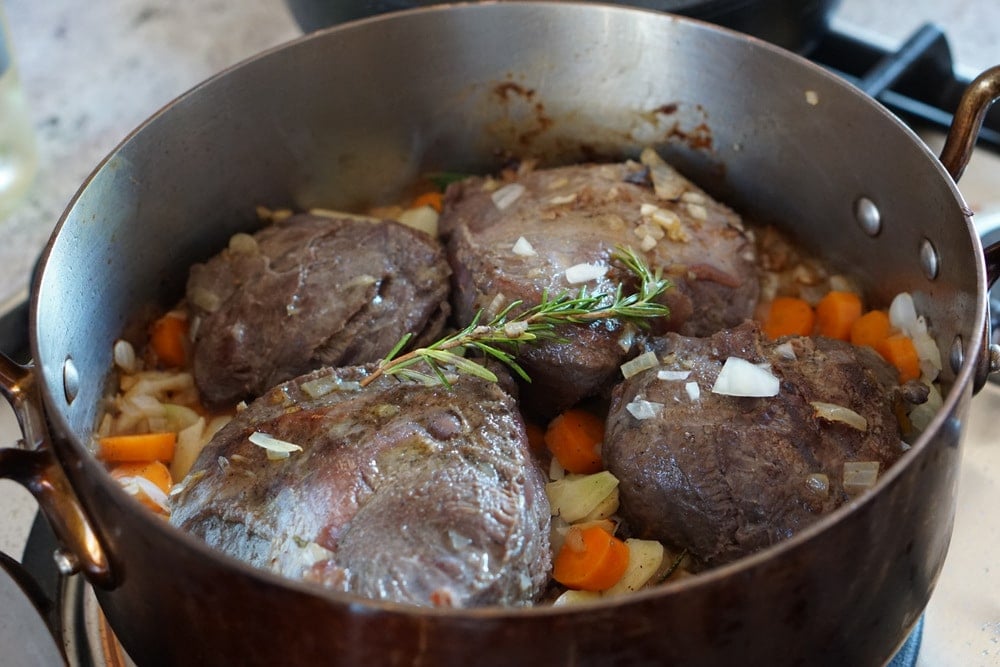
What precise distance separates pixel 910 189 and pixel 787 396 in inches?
17.0

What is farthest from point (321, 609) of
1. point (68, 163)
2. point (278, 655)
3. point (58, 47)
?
point (58, 47)

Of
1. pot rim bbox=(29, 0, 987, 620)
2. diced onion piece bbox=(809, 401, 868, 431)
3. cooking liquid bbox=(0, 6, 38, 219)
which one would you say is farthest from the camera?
cooking liquid bbox=(0, 6, 38, 219)

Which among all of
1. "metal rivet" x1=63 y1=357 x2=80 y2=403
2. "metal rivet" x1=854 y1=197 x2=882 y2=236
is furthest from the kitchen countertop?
"metal rivet" x1=63 y1=357 x2=80 y2=403

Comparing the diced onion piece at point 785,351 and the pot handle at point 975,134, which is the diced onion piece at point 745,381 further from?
the pot handle at point 975,134

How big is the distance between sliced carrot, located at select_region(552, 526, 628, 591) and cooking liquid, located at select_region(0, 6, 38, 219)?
2099 millimetres

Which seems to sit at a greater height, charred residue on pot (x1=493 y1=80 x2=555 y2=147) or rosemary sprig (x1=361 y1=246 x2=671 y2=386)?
charred residue on pot (x1=493 y1=80 x2=555 y2=147)

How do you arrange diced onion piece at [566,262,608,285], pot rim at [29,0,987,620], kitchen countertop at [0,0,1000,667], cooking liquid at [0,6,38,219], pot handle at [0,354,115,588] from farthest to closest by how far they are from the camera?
kitchen countertop at [0,0,1000,667] < cooking liquid at [0,6,38,219] < diced onion piece at [566,262,608,285] < pot handle at [0,354,115,588] < pot rim at [29,0,987,620]

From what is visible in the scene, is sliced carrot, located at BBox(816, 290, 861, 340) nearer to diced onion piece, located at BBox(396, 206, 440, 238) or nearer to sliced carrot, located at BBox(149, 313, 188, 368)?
diced onion piece, located at BBox(396, 206, 440, 238)

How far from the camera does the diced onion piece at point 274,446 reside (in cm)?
137

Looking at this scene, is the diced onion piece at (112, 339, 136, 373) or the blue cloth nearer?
the blue cloth

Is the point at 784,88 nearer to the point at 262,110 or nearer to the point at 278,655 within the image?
the point at 262,110

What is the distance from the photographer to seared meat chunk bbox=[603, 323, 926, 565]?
4.53ft

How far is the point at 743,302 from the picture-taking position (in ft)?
5.83

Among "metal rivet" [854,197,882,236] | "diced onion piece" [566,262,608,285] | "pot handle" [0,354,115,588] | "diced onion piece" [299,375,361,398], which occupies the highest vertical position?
"pot handle" [0,354,115,588]
